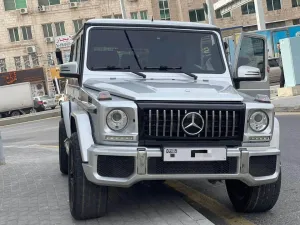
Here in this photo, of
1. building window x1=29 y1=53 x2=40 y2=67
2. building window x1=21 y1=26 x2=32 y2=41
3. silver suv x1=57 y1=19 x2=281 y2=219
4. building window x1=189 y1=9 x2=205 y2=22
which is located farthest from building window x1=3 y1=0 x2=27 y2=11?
silver suv x1=57 y1=19 x2=281 y2=219

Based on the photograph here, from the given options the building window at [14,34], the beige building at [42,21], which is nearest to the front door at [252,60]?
the beige building at [42,21]

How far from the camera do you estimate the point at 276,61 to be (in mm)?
25281

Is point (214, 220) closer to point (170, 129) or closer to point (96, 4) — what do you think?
point (170, 129)

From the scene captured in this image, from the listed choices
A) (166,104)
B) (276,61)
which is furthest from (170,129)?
(276,61)

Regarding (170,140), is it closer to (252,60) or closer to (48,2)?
(252,60)

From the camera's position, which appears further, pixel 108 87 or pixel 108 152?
pixel 108 87

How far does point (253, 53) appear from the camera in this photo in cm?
582

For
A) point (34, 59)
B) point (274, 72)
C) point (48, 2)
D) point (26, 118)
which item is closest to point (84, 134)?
point (274, 72)

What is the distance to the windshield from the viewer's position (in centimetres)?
523

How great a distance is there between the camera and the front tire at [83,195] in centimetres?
428

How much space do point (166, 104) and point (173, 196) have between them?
1.71m

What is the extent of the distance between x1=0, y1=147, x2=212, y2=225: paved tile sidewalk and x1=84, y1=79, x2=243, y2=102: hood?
118 cm

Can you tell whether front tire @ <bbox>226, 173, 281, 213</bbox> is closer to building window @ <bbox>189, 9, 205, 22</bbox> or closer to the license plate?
the license plate

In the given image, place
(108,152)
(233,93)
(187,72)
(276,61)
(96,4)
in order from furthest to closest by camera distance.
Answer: (96,4) → (276,61) → (187,72) → (233,93) → (108,152)
